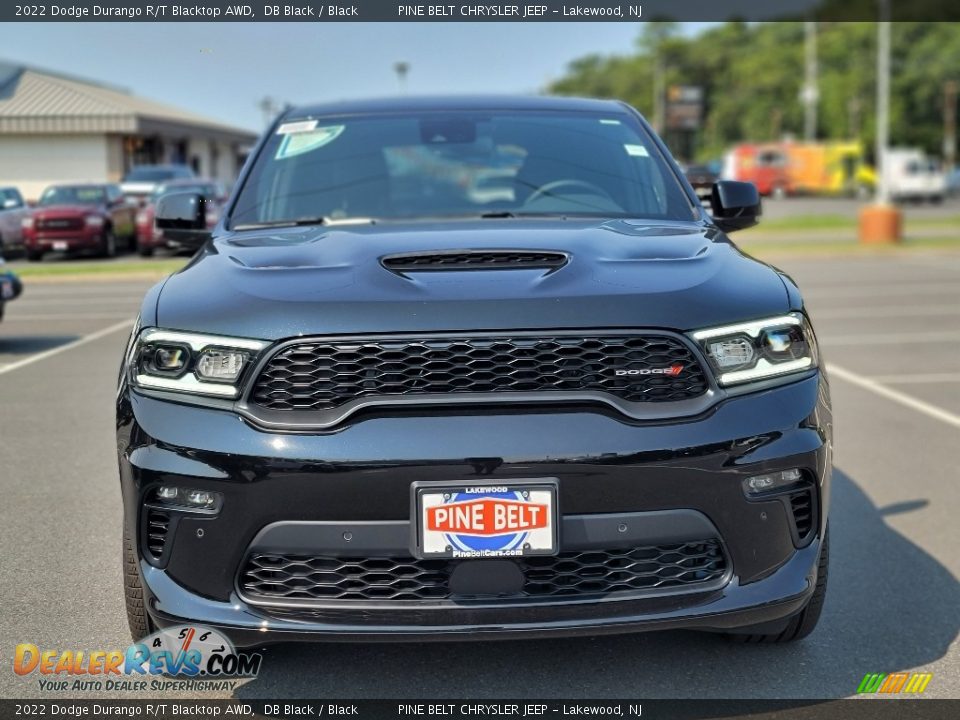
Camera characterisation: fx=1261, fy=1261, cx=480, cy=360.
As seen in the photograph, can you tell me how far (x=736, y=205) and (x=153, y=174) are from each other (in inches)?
1116

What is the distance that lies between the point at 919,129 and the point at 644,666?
95039 mm

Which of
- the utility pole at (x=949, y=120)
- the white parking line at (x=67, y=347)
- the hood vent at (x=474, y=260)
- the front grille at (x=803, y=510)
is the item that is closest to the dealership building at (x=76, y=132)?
the white parking line at (x=67, y=347)

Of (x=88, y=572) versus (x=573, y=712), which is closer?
(x=573, y=712)

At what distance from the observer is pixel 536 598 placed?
3109 mm

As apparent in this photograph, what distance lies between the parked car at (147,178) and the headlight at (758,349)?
1057 inches

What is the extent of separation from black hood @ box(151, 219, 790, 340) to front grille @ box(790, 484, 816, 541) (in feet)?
1.58

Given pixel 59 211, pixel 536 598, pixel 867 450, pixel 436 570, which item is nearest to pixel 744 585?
pixel 536 598

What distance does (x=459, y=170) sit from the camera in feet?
15.9

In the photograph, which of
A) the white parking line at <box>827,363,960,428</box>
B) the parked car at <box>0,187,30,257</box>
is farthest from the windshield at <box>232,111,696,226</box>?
the parked car at <box>0,187,30,257</box>

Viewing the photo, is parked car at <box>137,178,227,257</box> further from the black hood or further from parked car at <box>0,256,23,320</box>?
the black hood

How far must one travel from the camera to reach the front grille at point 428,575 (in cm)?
311

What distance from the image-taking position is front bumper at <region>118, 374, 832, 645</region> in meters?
3.04

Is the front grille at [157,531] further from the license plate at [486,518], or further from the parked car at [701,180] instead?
the parked car at [701,180]

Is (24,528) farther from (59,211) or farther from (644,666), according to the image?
(59,211)
